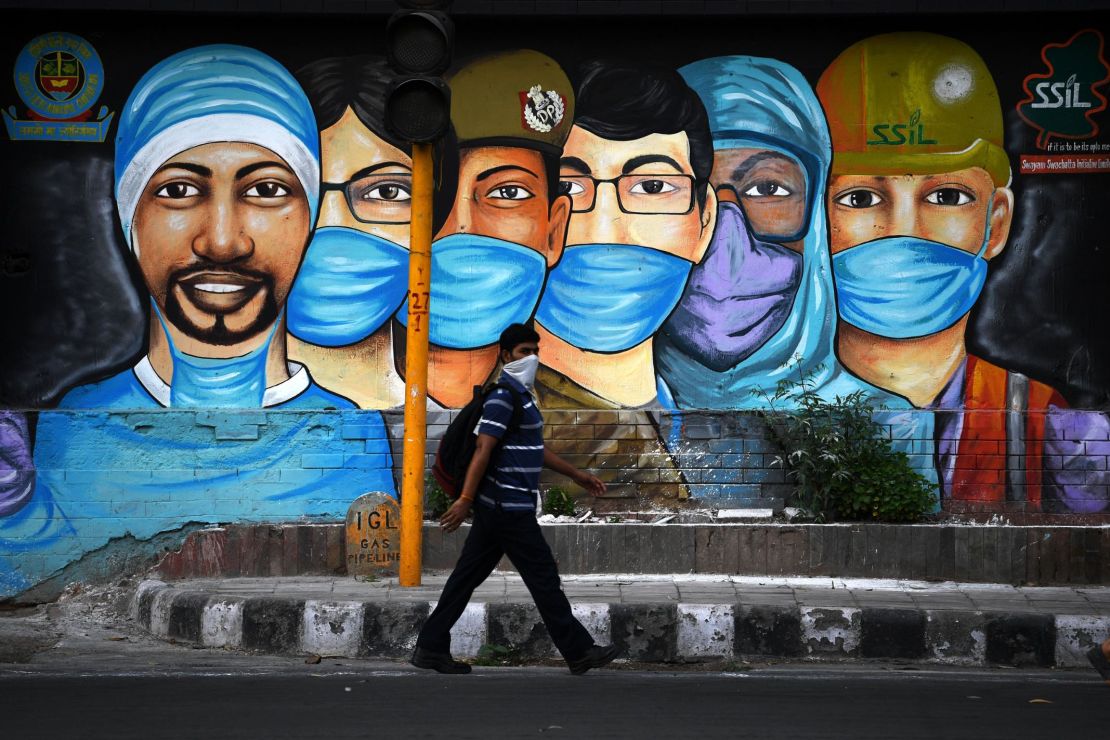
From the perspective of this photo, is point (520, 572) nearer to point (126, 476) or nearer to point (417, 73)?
point (417, 73)

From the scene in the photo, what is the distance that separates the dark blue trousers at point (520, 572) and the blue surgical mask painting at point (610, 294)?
12.0 ft

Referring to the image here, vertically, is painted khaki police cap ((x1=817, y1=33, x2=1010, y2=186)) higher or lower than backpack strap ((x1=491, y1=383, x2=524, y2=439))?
higher

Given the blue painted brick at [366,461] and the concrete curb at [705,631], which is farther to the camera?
the blue painted brick at [366,461]

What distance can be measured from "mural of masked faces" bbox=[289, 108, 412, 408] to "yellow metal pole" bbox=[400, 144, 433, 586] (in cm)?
194

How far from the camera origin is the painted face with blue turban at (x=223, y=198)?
9922mm

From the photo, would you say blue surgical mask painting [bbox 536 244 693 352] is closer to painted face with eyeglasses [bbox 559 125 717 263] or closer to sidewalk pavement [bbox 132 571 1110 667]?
painted face with eyeglasses [bbox 559 125 717 263]

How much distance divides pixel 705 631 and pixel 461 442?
6.89ft

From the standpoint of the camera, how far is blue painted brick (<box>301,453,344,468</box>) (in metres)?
9.62

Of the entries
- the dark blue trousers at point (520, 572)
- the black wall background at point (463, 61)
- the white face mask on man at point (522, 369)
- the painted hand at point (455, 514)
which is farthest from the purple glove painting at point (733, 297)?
the painted hand at point (455, 514)

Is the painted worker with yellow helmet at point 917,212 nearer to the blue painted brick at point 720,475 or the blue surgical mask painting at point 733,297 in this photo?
the blue surgical mask painting at point 733,297

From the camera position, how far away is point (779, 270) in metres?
9.95

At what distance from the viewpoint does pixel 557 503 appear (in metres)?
9.45

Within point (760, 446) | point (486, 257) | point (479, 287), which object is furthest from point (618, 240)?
point (760, 446)

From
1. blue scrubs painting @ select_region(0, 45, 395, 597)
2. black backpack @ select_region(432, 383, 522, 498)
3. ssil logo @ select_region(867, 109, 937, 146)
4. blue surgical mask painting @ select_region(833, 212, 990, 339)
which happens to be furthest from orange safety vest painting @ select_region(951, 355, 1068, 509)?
black backpack @ select_region(432, 383, 522, 498)
